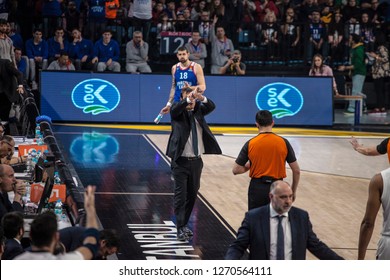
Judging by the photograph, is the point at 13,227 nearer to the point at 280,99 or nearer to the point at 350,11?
the point at 280,99

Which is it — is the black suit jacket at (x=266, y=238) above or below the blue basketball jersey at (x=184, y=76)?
below

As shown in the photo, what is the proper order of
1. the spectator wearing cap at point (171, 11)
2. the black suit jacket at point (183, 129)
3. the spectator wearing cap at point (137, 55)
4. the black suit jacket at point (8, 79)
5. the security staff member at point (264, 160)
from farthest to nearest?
the spectator wearing cap at point (171, 11) < the spectator wearing cap at point (137, 55) < the black suit jacket at point (8, 79) < the black suit jacket at point (183, 129) < the security staff member at point (264, 160)

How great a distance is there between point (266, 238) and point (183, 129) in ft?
15.7

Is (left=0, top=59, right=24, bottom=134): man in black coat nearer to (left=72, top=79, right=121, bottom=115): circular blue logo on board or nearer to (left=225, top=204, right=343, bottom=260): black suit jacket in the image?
(left=72, top=79, right=121, bottom=115): circular blue logo on board

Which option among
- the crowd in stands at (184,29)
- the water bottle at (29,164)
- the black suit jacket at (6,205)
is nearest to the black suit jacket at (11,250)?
the black suit jacket at (6,205)

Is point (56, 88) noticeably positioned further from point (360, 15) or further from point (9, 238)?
point (9, 238)

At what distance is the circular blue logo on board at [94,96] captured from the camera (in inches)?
995

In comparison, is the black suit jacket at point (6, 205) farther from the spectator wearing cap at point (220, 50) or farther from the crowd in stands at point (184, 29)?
the spectator wearing cap at point (220, 50)

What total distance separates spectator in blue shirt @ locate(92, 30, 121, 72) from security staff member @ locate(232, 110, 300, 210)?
1484cm

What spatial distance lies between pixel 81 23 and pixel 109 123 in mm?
4063

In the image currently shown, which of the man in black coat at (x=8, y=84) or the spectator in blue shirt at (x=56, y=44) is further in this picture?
the spectator in blue shirt at (x=56, y=44)

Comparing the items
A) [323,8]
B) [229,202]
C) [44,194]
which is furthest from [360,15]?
[44,194]

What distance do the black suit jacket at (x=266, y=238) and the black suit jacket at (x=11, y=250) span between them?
1890 mm

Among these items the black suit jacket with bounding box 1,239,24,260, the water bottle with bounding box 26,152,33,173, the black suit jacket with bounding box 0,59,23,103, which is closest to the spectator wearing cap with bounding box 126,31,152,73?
the black suit jacket with bounding box 0,59,23,103
